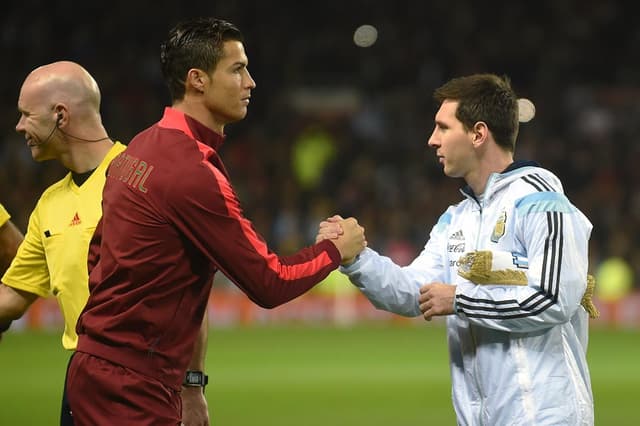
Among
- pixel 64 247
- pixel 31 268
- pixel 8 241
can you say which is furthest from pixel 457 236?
pixel 8 241

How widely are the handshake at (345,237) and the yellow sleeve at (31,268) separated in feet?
4.47

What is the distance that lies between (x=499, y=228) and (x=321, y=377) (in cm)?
843

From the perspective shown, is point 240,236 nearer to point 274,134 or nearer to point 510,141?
point 510,141

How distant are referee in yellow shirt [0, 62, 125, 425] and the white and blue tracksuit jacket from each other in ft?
4.05

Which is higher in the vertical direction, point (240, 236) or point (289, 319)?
point (289, 319)

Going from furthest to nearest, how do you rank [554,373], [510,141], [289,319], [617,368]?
[289,319] < [617,368] < [510,141] < [554,373]

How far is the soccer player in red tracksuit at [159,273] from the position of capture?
12.9 ft

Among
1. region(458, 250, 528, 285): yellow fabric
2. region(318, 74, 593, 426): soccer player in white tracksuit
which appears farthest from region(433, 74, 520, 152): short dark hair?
region(458, 250, 528, 285): yellow fabric

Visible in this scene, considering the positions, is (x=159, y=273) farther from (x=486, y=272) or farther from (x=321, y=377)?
(x=321, y=377)

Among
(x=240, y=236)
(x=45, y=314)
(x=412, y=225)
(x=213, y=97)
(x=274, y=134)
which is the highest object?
(x=274, y=134)

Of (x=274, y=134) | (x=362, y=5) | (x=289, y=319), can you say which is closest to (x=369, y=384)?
(x=289, y=319)

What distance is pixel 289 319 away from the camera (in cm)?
1922

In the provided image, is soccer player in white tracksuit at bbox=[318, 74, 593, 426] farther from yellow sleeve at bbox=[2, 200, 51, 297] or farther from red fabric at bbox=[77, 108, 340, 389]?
yellow sleeve at bbox=[2, 200, 51, 297]

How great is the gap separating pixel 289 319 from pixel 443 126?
14.8 m
